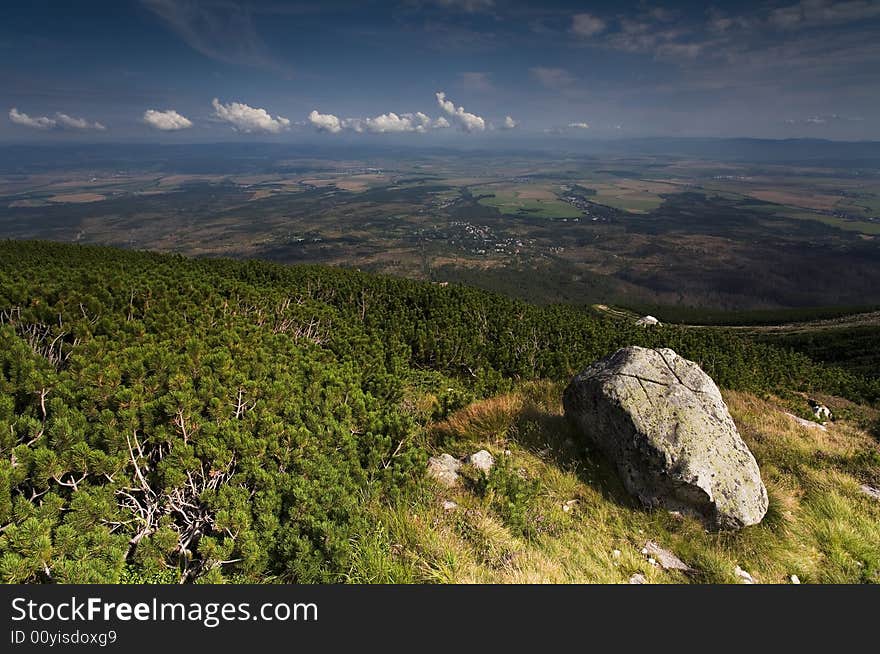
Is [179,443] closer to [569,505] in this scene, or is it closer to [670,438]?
[569,505]

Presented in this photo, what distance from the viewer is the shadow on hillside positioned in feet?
20.6

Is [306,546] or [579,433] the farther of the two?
[579,433]

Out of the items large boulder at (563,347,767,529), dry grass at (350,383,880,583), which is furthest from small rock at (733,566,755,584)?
large boulder at (563,347,767,529)

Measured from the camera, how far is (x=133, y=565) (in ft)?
12.0

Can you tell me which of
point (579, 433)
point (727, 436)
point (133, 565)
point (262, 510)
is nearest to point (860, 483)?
point (727, 436)

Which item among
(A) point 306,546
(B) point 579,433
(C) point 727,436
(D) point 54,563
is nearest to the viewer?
(D) point 54,563

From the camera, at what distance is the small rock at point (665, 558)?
497 cm

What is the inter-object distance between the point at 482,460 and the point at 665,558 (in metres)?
2.86

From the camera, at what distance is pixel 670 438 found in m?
6.08

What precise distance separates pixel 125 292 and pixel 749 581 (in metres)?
11.4

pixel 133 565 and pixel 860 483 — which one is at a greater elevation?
pixel 133 565

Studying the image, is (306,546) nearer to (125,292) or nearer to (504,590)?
(504,590)

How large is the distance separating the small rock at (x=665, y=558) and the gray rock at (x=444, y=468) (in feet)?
9.27

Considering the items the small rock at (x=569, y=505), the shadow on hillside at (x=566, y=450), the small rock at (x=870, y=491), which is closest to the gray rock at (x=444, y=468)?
the shadow on hillside at (x=566, y=450)
